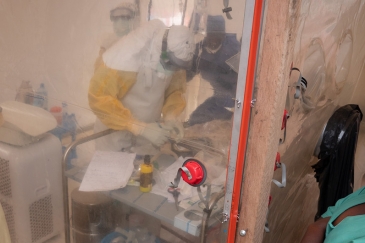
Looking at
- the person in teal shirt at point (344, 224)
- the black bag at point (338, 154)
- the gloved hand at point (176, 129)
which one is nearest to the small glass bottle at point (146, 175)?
the gloved hand at point (176, 129)

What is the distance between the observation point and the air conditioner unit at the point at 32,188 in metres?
0.86

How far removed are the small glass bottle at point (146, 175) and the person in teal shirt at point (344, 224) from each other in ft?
1.70

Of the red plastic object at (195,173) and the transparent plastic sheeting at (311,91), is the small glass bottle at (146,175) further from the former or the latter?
the transparent plastic sheeting at (311,91)

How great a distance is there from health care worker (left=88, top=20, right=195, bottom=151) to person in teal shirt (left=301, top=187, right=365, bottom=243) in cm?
49

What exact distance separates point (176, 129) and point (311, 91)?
1.91 ft

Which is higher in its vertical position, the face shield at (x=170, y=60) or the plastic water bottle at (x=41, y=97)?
the face shield at (x=170, y=60)

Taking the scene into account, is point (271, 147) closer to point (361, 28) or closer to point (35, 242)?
point (35, 242)

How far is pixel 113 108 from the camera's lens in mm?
854

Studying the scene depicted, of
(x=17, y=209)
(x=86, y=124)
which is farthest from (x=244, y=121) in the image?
(x=17, y=209)

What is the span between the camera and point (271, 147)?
612 millimetres

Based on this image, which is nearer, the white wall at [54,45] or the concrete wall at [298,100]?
the concrete wall at [298,100]

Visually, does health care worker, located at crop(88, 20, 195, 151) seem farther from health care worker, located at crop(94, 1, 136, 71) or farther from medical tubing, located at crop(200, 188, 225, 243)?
medical tubing, located at crop(200, 188, 225, 243)

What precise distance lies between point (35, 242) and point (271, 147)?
2.62 feet

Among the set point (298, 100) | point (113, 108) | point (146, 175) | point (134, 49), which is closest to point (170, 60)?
point (134, 49)
